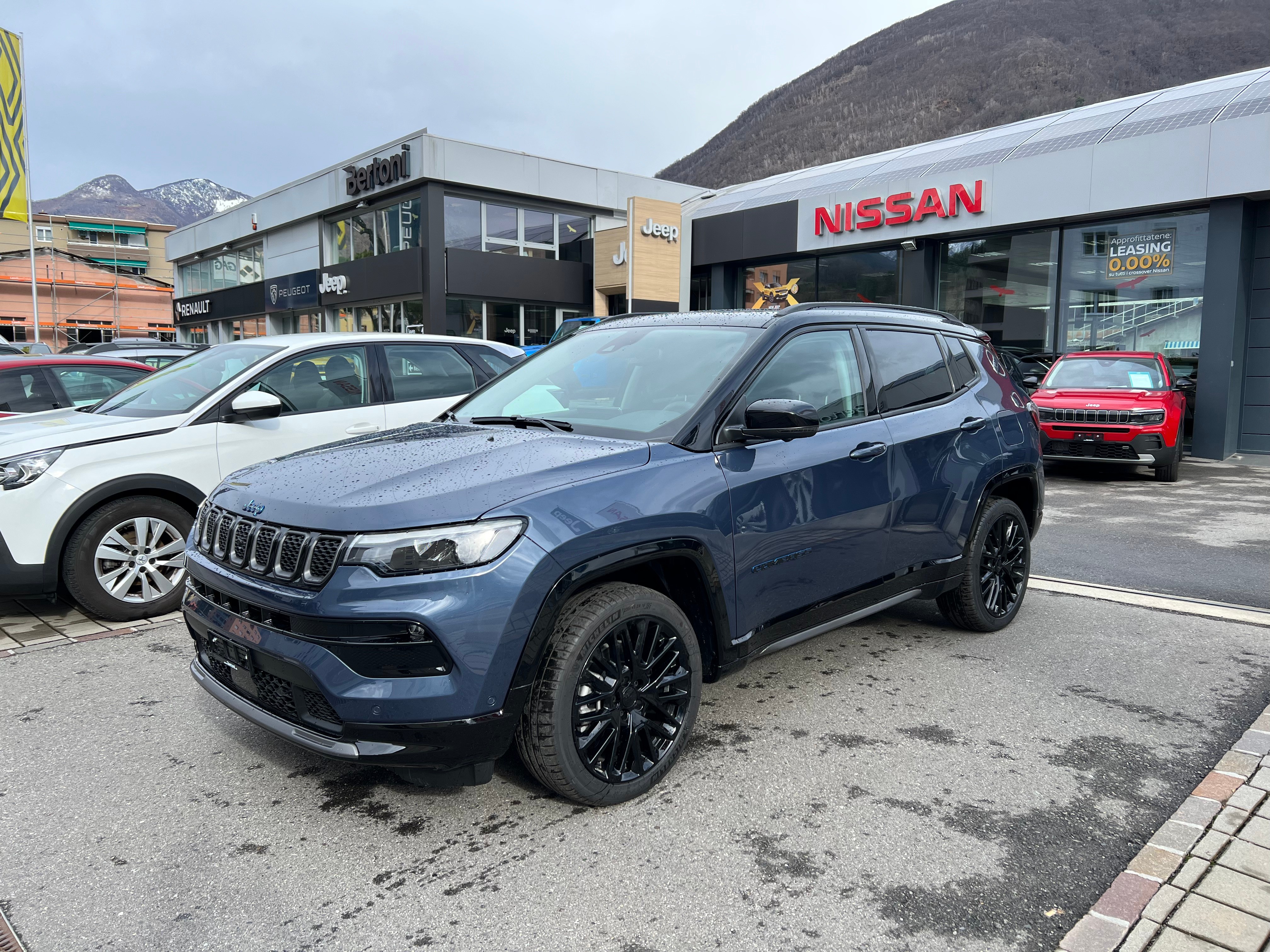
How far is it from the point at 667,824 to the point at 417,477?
141 cm

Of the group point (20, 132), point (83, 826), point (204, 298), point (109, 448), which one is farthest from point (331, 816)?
point (204, 298)

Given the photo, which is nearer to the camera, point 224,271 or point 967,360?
point 967,360

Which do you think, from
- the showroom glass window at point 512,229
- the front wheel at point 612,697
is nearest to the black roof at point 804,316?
the front wheel at point 612,697

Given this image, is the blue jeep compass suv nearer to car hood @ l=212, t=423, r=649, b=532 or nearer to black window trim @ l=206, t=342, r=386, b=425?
car hood @ l=212, t=423, r=649, b=532

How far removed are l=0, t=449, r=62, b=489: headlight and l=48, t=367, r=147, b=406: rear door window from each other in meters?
2.59

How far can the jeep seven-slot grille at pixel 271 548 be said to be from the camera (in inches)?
104

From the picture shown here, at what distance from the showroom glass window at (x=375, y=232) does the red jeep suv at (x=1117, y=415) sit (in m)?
19.0

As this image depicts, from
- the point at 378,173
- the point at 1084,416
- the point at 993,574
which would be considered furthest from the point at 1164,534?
the point at 378,173

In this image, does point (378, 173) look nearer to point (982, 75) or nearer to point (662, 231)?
point (662, 231)

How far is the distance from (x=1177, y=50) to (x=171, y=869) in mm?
130338

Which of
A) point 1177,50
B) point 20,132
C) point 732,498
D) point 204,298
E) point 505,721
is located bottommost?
point 505,721

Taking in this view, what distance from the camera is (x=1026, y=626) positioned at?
5.04 meters

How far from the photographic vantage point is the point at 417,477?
9.31ft

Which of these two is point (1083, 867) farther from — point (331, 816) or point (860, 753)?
point (331, 816)
